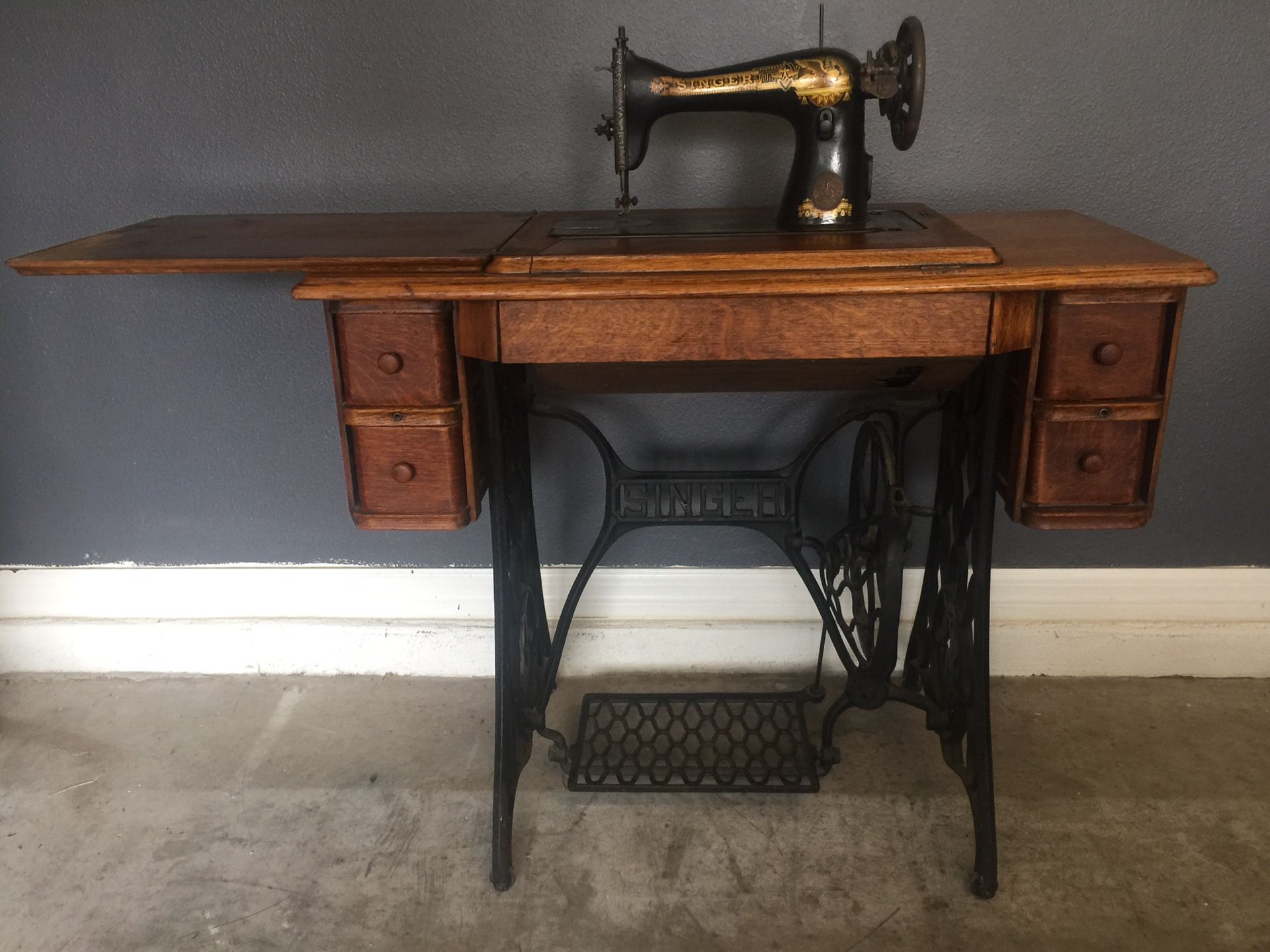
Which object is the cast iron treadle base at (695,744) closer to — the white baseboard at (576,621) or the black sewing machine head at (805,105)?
the white baseboard at (576,621)

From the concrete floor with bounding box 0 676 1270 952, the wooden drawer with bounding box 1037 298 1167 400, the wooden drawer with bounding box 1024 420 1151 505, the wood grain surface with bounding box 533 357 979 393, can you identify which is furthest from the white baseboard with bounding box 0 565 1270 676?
the wooden drawer with bounding box 1037 298 1167 400

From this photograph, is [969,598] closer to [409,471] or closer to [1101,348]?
[1101,348]

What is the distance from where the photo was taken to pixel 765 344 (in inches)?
52.8

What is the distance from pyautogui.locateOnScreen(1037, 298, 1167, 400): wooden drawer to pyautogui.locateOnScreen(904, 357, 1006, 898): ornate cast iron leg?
0.32 feet

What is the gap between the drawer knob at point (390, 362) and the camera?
137 centimetres

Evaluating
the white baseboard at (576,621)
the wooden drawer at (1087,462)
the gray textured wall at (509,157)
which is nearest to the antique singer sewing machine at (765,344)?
the wooden drawer at (1087,462)

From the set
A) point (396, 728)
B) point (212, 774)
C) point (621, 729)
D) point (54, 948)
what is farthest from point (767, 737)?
point (54, 948)

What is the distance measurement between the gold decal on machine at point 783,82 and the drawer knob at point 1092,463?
60 centimetres

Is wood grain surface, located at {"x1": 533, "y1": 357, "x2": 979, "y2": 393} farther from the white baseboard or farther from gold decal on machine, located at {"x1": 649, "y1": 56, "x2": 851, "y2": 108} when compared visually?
the white baseboard

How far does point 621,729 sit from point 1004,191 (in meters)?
1.24

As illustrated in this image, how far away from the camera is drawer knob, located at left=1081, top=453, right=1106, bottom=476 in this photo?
140 cm

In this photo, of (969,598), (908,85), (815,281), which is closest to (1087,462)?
(969,598)

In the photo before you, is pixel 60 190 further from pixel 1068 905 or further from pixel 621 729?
pixel 1068 905

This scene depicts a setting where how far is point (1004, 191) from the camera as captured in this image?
6.03ft
